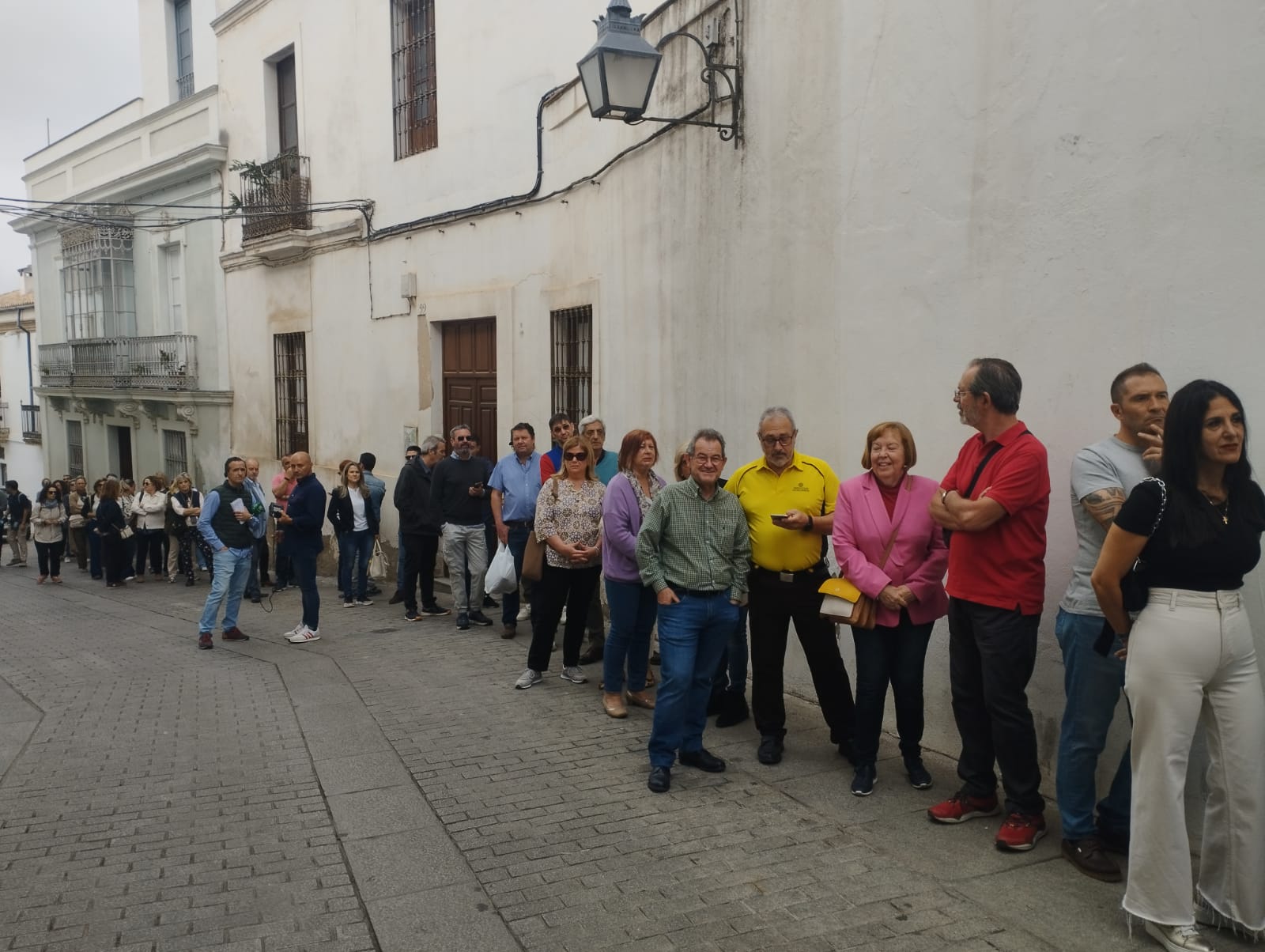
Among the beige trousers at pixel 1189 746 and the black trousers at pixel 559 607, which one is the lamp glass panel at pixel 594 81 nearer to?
the black trousers at pixel 559 607

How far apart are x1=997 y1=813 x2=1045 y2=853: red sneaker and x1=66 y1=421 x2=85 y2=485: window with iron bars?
24.9m

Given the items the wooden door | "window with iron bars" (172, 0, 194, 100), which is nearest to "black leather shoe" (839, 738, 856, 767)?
the wooden door

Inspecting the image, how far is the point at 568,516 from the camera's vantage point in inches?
273

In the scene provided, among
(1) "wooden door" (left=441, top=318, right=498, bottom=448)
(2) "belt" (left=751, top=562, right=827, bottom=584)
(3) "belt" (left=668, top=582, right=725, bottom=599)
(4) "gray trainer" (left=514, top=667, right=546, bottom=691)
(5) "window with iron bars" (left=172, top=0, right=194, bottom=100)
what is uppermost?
(5) "window with iron bars" (left=172, top=0, right=194, bottom=100)

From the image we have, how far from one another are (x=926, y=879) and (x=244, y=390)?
1599cm

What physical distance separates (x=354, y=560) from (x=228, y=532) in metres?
2.48

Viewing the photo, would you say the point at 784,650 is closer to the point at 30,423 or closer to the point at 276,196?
the point at 276,196

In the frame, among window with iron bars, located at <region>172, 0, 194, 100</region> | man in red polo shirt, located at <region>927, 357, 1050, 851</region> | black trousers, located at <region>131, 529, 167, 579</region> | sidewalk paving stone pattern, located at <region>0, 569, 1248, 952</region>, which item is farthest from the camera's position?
window with iron bars, located at <region>172, 0, 194, 100</region>

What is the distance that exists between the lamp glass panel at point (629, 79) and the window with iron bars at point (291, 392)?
10.2 metres

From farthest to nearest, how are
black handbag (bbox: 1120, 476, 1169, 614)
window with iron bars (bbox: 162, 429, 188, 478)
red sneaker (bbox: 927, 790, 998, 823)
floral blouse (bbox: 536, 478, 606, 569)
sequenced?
1. window with iron bars (bbox: 162, 429, 188, 478)
2. floral blouse (bbox: 536, 478, 606, 569)
3. red sneaker (bbox: 927, 790, 998, 823)
4. black handbag (bbox: 1120, 476, 1169, 614)

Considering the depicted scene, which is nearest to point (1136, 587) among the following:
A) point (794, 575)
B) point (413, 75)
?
point (794, 575)

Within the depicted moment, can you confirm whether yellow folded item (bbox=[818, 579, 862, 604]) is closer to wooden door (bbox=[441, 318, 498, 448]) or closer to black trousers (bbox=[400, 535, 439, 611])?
black trousers (bbox=[400, 535, 439, 611])

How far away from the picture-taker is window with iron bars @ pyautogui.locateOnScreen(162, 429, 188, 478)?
20312mm

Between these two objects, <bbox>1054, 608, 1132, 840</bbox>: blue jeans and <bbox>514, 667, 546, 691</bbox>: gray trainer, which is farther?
<bbox>514, 667, 546, 691</bbox>: gray trainer
